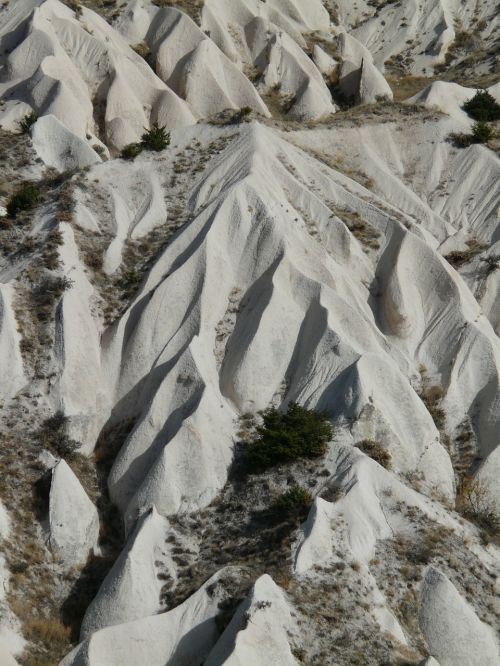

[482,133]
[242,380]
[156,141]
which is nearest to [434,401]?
[242,380]

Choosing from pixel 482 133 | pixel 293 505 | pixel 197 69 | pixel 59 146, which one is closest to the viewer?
pixel 293 505

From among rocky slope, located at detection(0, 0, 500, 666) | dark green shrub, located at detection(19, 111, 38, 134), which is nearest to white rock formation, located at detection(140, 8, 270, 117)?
rocky slope, located at detection(0, 0, 500, 666)

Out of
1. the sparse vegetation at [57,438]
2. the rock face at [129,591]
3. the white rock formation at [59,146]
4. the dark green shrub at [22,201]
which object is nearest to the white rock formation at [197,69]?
the white rock formation at [59,146]

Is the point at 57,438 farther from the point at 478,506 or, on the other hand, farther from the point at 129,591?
the point at 478,506

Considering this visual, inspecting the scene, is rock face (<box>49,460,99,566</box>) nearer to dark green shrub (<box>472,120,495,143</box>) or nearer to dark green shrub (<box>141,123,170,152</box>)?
dark green shrub (<box>141,123,170,152</box>)

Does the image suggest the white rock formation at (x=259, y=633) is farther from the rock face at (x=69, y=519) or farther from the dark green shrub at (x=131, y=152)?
the dark green shrub at (x=131, y=152)

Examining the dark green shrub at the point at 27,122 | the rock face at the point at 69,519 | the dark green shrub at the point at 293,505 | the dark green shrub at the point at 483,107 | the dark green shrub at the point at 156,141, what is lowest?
the rock face at the point at 69,519
